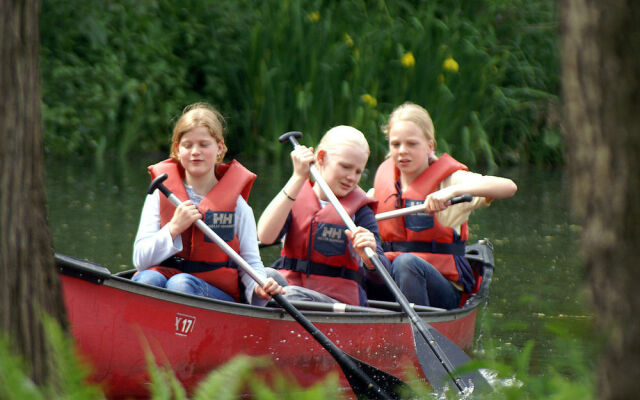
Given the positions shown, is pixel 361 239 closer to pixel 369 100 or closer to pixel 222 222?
pixel 222 222

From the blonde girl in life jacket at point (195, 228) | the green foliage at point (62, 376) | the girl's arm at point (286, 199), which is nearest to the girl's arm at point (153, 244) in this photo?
the blonde girl in life jacket at point (195, 228)

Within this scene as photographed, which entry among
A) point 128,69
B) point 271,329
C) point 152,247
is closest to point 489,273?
point 271,329

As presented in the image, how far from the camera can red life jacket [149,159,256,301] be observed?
138 inches

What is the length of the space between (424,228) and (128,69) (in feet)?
25.2

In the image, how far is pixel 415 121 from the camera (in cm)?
414

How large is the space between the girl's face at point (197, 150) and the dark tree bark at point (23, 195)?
1.73m

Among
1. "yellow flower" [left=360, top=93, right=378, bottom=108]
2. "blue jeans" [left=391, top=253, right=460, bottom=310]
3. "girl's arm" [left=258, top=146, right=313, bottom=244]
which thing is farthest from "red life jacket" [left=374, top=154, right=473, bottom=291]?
"yellow flower" [left=360, top=93, right=378, bottom=108]

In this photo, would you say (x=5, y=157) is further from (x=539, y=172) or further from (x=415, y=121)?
(x=539, y=172)

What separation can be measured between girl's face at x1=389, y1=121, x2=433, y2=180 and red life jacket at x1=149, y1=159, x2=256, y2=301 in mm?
854

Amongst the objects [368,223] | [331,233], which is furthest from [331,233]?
[368,223]

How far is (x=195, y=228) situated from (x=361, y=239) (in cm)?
65

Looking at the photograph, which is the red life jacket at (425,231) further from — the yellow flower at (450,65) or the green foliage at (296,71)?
the yellow flower at (450,65)

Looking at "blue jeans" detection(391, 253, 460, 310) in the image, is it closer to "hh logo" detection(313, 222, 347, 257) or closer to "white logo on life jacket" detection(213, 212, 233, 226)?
"hh logo" detection(313, 222, 347, 257)

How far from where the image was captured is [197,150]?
3.52m
